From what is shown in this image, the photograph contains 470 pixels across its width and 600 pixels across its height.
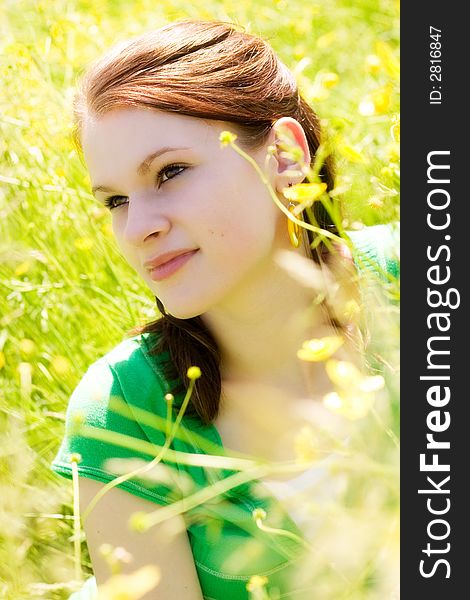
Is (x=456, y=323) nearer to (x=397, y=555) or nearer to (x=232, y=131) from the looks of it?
(x=397, y=555)

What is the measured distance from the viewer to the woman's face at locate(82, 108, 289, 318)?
3.49ft

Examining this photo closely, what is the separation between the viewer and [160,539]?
3.81 ft

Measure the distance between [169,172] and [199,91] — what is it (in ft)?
0.38

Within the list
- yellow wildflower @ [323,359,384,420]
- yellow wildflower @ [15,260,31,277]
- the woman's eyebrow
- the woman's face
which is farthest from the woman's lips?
yellow wildflower @ [15,260,31,277]

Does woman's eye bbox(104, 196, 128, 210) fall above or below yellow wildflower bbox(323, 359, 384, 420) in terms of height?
above

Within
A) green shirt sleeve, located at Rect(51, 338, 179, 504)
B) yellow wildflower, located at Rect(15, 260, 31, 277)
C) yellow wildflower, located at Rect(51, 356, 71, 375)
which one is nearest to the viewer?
green shirt sleeve, located at Rect(51, 338, 179, 504)

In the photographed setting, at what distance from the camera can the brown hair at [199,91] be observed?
1113 millimetres

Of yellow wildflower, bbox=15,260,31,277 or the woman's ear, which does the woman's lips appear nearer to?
the woman's ear

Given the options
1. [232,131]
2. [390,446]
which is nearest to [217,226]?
[232,131]

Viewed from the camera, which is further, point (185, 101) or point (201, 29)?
point (201, 29)

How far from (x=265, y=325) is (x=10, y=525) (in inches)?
18.5

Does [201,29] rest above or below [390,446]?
above

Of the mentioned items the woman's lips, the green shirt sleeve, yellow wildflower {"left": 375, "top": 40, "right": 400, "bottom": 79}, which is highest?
yellow wildflower {"left": 375, "top": 40, "right": 400, "bottom": 79}

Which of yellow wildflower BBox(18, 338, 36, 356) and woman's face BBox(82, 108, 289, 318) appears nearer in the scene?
woman's face BBox(82, 108, 289, 318)
